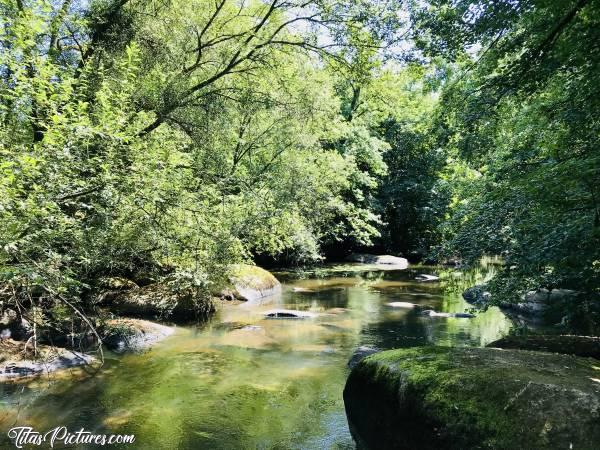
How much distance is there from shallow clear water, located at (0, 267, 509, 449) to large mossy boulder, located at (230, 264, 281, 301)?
5.69 ft

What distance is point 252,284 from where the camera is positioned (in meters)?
17.1

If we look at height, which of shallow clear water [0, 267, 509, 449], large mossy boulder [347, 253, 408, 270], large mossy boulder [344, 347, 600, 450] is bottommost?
shallow clear water [0, 267, 509, 449]

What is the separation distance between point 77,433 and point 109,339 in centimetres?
426

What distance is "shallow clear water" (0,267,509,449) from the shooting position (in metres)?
6.39

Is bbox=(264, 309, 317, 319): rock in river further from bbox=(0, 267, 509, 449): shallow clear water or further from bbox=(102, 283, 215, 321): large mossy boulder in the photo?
bbox=(102, 283, 215, 321): large mossy boulder

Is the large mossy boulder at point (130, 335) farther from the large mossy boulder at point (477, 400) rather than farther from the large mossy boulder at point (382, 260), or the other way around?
the large mossy boulder at point (382, 260)

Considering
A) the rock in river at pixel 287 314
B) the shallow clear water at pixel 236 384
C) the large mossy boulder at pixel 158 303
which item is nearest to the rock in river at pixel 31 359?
the shallow clear water at pixel 236 384

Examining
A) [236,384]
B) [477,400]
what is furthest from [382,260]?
[477,400]

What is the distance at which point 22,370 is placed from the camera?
8.38 meters

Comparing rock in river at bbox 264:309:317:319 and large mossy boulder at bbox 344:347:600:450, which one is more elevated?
large mossy boulder at bbox 344:347:600:450

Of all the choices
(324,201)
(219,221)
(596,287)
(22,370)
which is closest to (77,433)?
(22,370)

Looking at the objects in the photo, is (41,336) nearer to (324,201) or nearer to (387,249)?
(324,201)

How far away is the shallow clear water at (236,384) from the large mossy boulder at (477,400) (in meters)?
1.05

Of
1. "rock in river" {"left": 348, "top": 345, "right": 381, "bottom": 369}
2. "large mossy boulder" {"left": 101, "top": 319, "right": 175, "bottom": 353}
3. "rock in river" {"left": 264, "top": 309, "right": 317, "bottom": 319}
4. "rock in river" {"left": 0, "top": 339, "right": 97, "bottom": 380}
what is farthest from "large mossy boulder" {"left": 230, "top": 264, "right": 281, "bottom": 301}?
"rock in river" {"left": 0, "top": 339, "right": 97, "bottom": 380}
